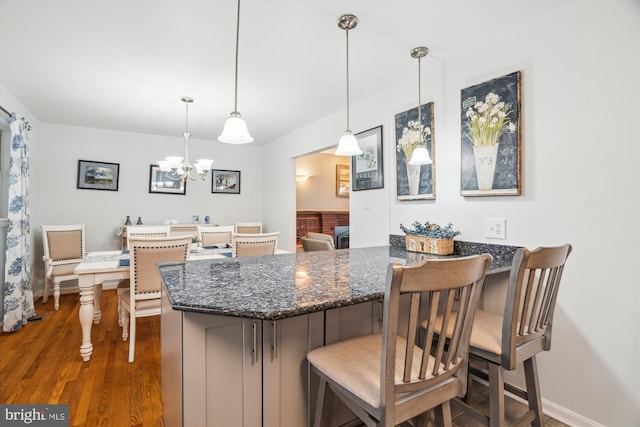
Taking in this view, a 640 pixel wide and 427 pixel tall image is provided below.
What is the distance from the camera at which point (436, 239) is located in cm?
208

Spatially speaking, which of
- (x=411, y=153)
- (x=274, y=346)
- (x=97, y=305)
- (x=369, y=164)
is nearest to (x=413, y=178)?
(x=411, y=153)

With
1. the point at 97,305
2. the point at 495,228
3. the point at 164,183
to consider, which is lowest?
the point at 97,305

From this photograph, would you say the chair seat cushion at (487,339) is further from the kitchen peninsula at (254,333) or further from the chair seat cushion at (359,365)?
the kitchen peninsula at (254,333)

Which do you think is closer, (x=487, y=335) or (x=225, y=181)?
(x=487, y=335)

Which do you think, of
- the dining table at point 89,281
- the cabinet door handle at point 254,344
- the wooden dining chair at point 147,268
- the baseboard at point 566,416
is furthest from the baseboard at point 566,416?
the dining table at point 89,281

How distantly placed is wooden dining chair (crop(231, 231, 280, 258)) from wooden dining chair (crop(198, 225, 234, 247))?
1238 millimetres

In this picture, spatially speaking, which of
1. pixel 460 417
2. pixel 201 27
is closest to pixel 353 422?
pixel 460 417

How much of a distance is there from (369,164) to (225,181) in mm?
3057

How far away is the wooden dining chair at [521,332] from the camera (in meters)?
1.13

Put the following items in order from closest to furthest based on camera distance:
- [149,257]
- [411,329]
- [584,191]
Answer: [411,329] < [584,191] < [149,257]

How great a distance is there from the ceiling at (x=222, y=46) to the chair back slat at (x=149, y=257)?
4.46ft

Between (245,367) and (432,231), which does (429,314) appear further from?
(432,231)

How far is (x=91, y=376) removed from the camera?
207cm

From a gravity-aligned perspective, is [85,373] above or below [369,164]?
below
